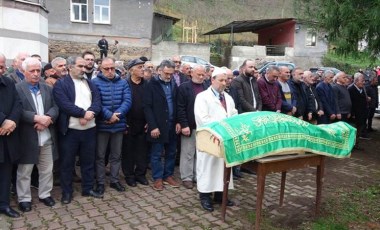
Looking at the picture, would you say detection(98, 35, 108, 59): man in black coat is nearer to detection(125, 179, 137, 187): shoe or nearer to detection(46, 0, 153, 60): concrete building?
detection(46, 0, 153, 60): concrete building

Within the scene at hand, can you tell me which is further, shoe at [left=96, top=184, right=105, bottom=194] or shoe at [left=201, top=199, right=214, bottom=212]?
shoe at [left=96, top=184, right=105, bottom=194]

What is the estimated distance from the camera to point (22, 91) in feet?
15.2

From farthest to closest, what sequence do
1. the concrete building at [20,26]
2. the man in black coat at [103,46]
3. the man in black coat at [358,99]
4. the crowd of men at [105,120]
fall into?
the man in black coat at [103,46] → the concrete building at [20,26] → the man in black coat at [358,99] → the crowd of men at [105,120]

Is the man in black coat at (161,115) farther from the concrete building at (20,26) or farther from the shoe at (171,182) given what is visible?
the concrete building at (20,26)

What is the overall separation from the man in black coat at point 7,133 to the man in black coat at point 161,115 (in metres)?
1.84

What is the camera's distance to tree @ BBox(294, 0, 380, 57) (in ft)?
22.4

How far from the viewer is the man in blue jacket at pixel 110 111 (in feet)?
17.2

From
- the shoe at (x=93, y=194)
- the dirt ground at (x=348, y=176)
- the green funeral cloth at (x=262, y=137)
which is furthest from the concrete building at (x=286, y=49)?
the green funeral cloth at (x=262, y=137)

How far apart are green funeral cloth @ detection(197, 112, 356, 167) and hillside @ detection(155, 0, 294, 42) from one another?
34.1m

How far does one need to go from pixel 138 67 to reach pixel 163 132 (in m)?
1.07

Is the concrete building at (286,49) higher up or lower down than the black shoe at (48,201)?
higher up

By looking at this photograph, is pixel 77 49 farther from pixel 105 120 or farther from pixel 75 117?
pixel 75 117

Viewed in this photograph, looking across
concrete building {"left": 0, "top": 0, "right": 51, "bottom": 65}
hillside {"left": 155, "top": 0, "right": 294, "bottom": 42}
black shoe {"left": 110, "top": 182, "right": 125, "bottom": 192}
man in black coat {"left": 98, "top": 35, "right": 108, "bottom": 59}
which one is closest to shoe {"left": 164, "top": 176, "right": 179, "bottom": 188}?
black shoe {"left": 110, "top": 182, "right": 125, "bottom": 192}

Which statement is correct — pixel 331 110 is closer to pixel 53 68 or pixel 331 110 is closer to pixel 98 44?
pixel 53 68
